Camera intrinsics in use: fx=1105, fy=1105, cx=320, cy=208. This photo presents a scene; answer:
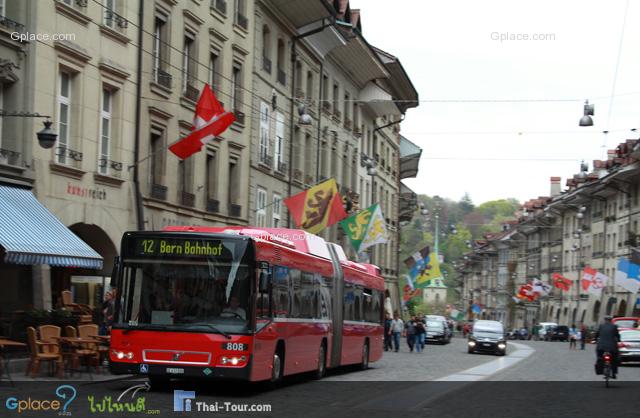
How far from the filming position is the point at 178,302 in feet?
60.8

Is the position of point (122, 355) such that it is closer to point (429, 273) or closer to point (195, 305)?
point (195, 305)

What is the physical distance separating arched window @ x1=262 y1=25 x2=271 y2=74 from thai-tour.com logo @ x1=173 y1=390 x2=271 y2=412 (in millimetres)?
26607

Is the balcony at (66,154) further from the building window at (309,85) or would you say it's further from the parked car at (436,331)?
the parked car at (436,331)

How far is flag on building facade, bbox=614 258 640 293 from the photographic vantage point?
56241mm

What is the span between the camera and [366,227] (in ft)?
147

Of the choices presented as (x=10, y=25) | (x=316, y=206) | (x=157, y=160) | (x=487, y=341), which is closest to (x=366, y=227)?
(x=316, y=206)

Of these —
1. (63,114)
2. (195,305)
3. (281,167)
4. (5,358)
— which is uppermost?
(281,167)

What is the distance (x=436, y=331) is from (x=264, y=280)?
47837 mm

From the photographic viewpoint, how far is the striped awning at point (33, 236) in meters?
21.4

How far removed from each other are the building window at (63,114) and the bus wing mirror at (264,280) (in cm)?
911

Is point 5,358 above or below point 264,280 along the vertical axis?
below

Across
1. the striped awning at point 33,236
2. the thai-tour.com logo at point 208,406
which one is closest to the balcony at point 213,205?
the striped awning at point 33,236

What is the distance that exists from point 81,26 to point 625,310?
60.7m

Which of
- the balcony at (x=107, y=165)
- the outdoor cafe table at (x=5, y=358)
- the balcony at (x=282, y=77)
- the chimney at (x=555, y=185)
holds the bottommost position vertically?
the outdoor cafe table at (x=5, y=358)
